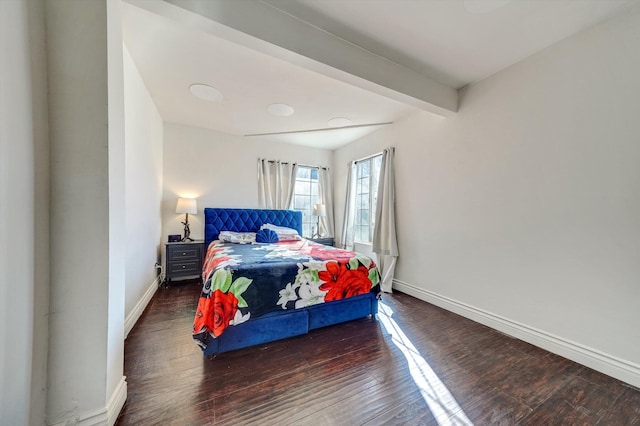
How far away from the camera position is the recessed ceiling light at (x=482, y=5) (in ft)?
5.16

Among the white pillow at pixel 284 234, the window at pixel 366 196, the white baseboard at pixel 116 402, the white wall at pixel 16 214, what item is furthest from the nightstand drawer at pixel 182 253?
the window at pixel 366 196

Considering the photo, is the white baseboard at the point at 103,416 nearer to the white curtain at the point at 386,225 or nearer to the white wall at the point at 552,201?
the white curtain at the point at 386,225

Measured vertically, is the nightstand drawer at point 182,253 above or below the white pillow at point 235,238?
below

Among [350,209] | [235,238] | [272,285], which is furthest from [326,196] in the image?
[272,285]

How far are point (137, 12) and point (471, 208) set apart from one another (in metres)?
3.60

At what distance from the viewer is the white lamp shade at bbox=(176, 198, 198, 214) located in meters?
3.59

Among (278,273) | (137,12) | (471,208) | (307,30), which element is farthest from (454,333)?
(137,12)

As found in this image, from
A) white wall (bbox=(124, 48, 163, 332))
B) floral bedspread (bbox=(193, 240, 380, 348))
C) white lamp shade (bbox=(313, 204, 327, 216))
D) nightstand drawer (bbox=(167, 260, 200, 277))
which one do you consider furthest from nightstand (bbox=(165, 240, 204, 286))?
white lamp shade (bbox=(313, 204, 327, 216))

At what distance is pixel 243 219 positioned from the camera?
4148mm

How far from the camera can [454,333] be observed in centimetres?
225

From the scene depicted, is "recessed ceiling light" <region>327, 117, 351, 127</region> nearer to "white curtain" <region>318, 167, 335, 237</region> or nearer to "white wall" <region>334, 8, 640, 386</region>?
"white wall" <region>334, 8, 640, 386</region>

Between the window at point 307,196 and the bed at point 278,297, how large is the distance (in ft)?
7.82

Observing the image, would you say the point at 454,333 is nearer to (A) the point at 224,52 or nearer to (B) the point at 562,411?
(B) the point at 562,411

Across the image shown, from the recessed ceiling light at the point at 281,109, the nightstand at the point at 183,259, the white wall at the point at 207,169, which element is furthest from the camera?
the white wall at the point at 207,169
